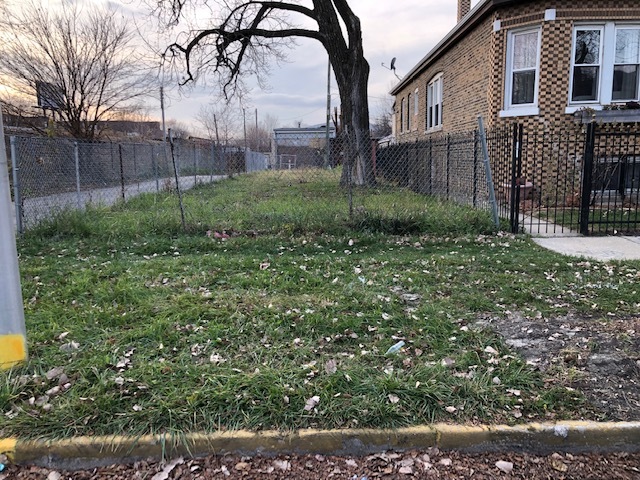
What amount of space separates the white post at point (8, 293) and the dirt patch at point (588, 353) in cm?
365

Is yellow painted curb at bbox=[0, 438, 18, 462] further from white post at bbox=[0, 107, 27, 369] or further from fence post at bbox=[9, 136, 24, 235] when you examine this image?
fence post at bbox=[9, 136, 24, 235]

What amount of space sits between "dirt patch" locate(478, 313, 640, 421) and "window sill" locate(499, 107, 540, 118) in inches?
324

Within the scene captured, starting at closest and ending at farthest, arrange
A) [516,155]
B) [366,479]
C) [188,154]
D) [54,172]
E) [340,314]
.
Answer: [366,479] < [340,314] < [516,155] < [54,172] < [188,154]

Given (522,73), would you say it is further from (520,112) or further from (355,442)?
(355,442)

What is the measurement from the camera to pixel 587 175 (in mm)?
7840

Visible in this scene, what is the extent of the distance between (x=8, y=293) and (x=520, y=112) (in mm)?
11189

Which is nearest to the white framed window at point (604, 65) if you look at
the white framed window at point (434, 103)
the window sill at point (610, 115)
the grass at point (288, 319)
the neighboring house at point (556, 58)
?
the neighboring house at point (556, 58)

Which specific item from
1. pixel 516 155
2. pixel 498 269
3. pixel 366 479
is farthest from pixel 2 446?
pixel 516 155

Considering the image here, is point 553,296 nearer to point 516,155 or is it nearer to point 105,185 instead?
point 516,155

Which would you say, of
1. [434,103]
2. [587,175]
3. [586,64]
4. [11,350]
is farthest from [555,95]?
[11,350]

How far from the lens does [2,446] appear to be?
2.75m

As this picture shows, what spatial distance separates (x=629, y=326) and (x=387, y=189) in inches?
219

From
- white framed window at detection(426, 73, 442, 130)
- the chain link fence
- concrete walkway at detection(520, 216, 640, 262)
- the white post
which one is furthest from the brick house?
the white post

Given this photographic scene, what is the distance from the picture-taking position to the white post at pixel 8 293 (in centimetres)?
329
